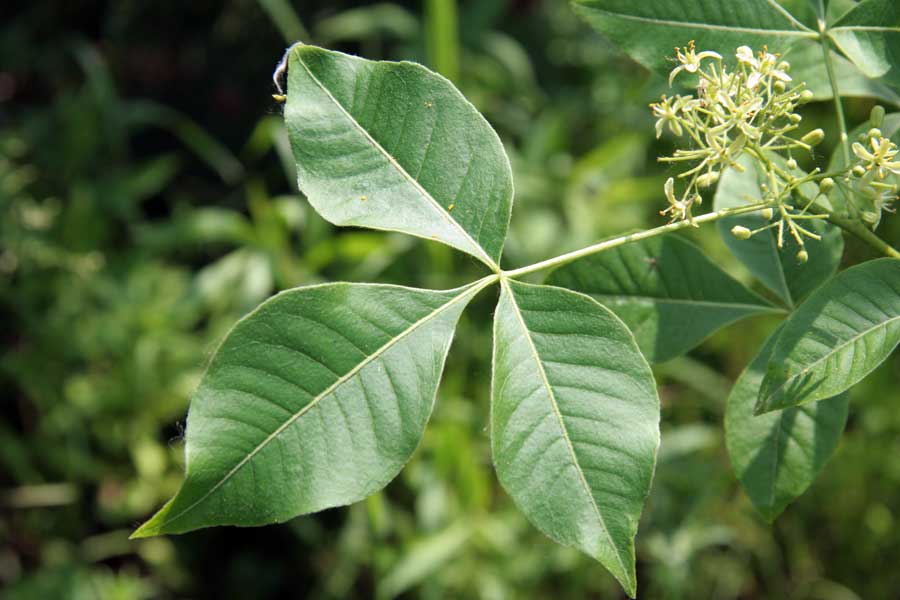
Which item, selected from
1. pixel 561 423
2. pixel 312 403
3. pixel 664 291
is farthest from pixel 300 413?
pixel 664 291

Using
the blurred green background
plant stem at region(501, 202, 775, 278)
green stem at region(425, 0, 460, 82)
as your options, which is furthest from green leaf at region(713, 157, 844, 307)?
green stem at region(425, 0, 460, 82)

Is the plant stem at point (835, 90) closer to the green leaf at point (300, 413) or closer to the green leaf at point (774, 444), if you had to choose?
the green leaf at point (774, 444)

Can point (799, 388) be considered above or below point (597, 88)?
above

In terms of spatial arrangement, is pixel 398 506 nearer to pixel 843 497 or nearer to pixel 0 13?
pixel 843 497

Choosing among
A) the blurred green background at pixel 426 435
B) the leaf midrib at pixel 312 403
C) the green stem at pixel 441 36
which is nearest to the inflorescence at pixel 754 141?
the leaf midrib at pixel 312 403

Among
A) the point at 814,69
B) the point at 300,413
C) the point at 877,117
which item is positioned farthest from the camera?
the point at 814,69

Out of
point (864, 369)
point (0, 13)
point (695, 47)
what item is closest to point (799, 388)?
point (864, 369)

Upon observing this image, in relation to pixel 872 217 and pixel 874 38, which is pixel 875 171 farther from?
pixel 874 38
